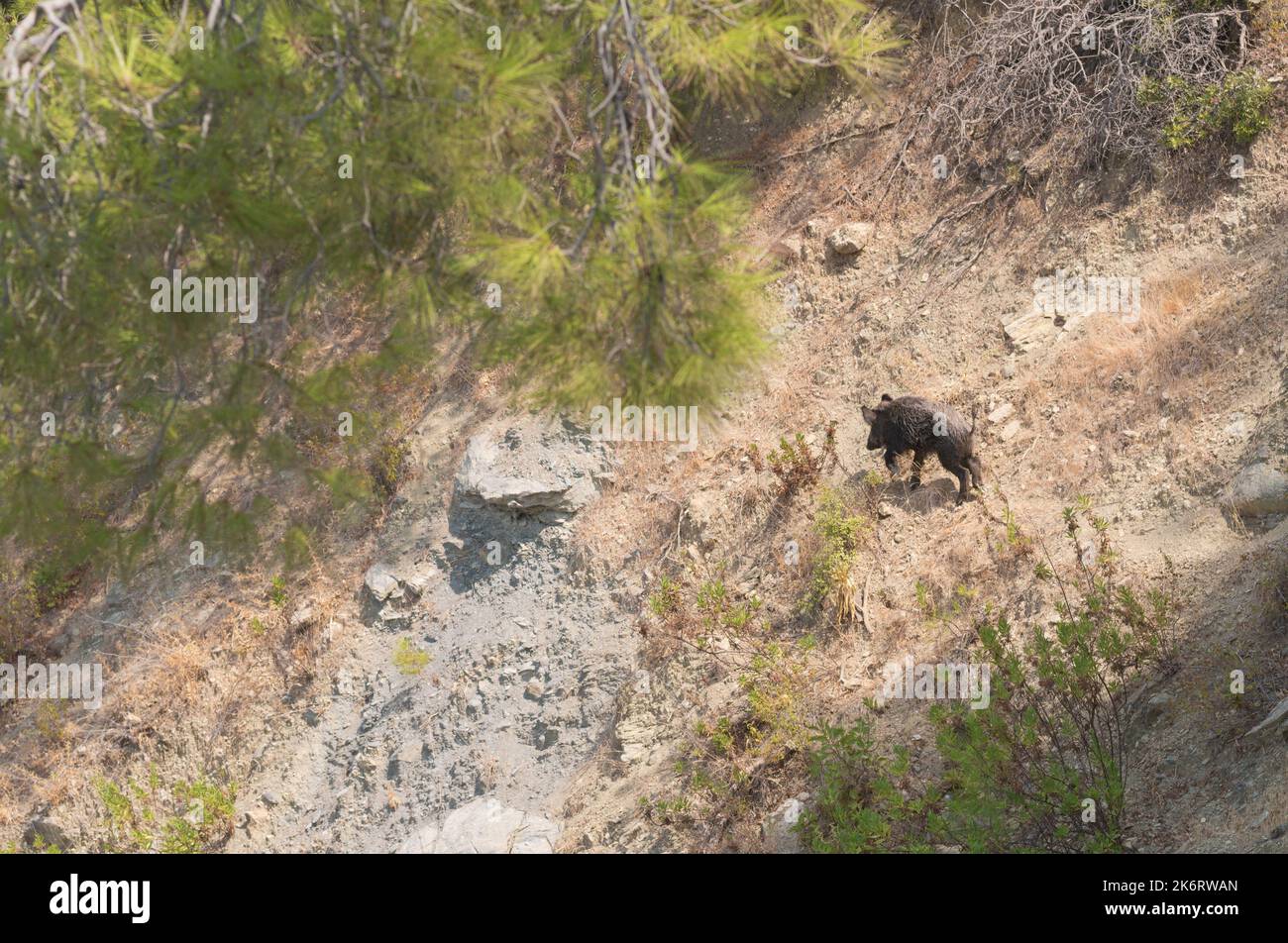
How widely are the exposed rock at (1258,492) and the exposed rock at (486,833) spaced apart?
4.47 meters

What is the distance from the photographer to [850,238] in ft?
32.4

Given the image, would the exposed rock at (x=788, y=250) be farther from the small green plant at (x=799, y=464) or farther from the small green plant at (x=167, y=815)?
the small green plant at (x=167, y=815)

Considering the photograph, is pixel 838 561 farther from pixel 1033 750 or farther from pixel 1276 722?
pixel 1276 722

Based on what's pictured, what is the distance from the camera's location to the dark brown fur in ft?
24.8

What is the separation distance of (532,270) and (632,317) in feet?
1.27

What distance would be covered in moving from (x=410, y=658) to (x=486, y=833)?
1.82 meters

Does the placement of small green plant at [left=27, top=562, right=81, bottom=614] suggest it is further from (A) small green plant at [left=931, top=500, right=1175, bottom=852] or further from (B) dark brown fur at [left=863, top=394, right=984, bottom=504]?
(A) small green plant at [left=931, top=500, right=1175, bottom=852]

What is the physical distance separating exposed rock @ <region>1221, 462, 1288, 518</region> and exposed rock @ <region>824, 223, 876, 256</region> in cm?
395

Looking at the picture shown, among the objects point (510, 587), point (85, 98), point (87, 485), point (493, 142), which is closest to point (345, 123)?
point (493, 142)

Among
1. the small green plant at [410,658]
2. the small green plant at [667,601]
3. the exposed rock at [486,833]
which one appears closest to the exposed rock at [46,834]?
the small green plant at [410,658]

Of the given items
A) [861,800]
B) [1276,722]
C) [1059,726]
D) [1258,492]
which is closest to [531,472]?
[861,800]

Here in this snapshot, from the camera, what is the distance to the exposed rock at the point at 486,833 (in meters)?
7.49

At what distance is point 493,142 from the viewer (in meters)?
4.44

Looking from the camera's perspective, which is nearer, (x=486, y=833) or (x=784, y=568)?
(x=486, y=833)
